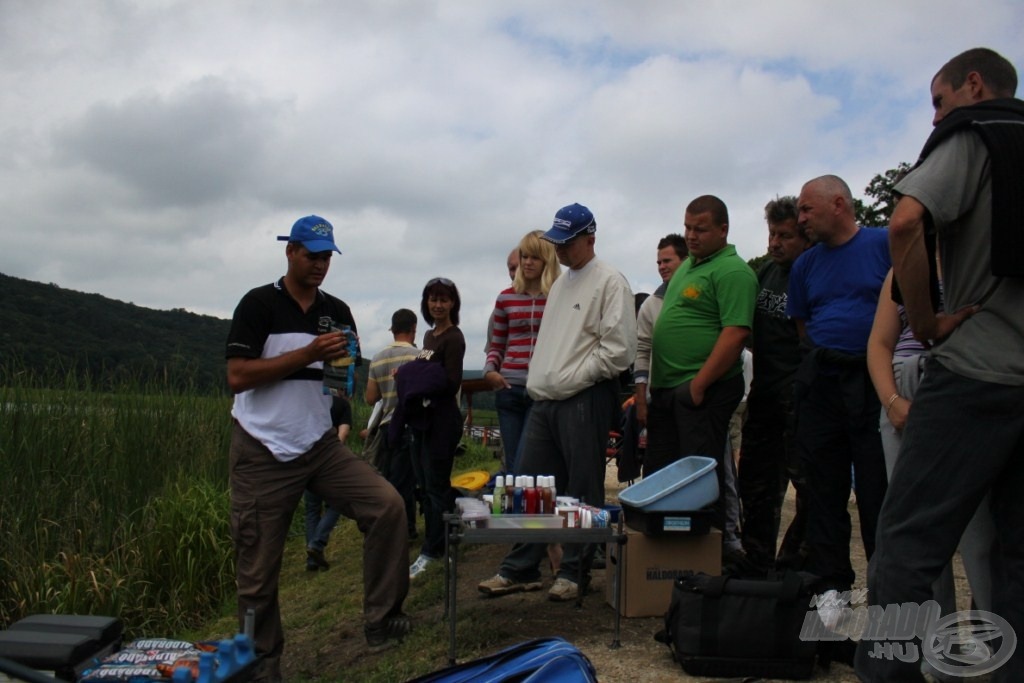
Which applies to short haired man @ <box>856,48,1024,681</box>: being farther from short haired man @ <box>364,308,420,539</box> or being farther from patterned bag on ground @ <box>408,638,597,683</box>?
short haired man @ <box>364,308,420,539</box>

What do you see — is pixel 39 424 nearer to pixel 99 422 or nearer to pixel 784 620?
pixel 99 422

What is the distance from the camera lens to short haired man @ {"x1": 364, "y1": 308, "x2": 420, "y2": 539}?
7359 mm

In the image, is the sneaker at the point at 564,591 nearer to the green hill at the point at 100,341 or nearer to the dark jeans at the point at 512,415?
the dark jeans at the point at 512,415

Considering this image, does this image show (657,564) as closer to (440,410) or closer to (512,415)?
(512,415)

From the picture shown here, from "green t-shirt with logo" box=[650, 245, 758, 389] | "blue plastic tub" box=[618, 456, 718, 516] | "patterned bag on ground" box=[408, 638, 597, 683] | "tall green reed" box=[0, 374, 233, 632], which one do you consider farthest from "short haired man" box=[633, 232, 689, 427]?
"tall green reed" box=[0, 374, 233, 632]

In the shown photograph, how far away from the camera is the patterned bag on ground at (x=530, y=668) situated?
9.96 ft

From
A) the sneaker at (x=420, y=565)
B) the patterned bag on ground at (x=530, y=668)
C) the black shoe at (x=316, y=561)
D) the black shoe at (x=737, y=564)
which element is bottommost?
the black shoe at (x=316, y=561)

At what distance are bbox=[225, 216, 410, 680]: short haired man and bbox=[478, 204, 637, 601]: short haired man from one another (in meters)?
0.99

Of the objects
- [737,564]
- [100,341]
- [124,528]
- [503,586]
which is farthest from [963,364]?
[100,341]

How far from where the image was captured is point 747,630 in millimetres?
3990

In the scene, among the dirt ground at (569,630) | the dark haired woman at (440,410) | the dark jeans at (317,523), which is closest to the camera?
the dirt ground at (569,630)

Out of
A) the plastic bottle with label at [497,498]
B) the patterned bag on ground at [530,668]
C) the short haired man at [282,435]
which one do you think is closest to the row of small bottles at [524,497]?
the plastic bottle with label at [497,498]

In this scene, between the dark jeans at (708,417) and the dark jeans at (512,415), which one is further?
the dark jeans at (512,415)

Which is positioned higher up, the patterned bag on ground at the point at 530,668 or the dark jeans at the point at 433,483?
the dark jeans at the point at 433,483
